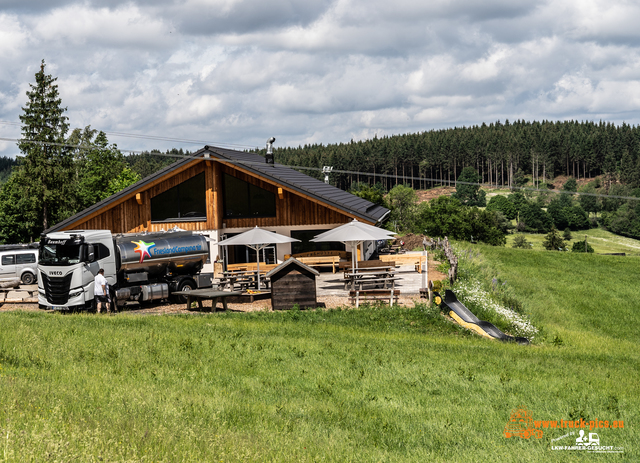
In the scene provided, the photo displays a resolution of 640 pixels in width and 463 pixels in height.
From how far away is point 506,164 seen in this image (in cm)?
16725

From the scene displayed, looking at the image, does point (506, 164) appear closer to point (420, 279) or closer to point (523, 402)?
point (420, 279)

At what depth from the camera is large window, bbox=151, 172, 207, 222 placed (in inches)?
1107

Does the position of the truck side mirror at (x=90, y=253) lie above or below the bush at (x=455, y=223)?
below

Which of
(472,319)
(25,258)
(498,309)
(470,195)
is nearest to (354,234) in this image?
(498,309)

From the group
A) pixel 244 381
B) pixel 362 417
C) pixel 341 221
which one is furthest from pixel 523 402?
pixel 341 221

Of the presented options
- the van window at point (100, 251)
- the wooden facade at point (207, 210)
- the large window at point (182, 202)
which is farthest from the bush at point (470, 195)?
the van window at point (100, 251)

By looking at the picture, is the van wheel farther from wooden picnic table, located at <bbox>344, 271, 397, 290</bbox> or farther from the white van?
wooden picnic table, located at <bbox>344, 271, 397, 290</bbox>

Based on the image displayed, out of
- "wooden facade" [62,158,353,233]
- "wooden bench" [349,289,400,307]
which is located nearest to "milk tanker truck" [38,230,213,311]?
"wooden facade" [62,158,353,233]

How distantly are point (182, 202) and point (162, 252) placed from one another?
24.5 feet

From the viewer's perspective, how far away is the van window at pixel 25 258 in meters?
31.9

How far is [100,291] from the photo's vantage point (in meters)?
18.0

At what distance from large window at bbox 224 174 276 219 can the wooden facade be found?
30 centimetres

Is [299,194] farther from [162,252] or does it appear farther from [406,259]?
[162,252]

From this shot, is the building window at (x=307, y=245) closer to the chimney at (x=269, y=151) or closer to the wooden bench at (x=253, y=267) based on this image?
the wooden bench at (x=253, y=267)
